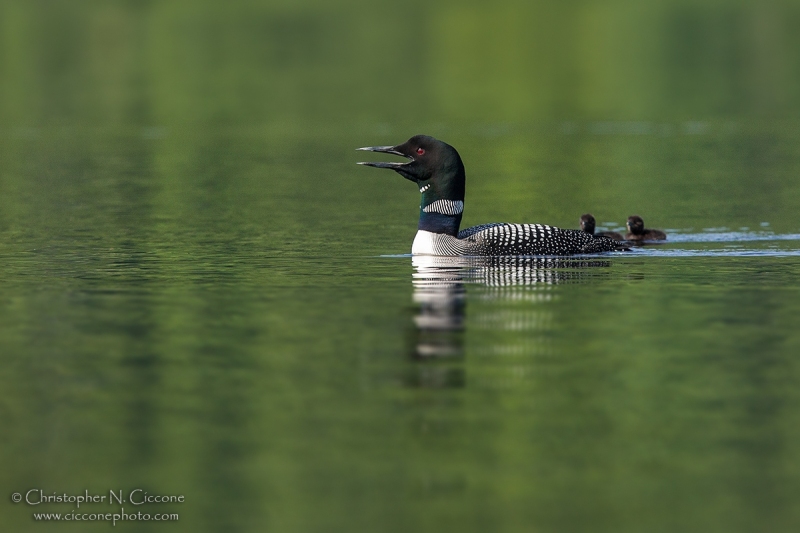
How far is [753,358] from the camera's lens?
1038 centimetres

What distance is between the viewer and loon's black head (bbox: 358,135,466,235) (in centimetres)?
1645

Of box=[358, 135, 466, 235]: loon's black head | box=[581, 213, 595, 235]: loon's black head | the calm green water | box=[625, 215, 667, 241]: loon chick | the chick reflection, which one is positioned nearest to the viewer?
the calm green water

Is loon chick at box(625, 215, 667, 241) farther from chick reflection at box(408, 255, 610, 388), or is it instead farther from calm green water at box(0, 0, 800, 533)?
chick reflection at box(408, 255, 610, 388)

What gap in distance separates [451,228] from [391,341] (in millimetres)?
5408

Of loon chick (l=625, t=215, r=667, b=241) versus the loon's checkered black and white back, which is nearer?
the loon's checkered black and white back

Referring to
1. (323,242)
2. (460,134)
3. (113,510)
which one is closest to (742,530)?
(113,510)

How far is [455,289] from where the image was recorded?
45.3ft

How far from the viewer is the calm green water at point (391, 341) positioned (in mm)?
7605

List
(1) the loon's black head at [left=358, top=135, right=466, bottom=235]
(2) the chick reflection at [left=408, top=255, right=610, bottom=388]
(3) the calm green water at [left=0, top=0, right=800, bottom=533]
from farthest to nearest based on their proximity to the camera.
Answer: (1) the loon's black head at [left=358, top=135, right=466, bottom=235] < (2) the chick reflection at [left=408, top=255, right=610, bottom=388] < (3) the calm green water at [left=0, top=0, right=800, bottom=533]

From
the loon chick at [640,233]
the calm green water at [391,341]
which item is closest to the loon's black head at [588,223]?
the loon chick at [640,233]

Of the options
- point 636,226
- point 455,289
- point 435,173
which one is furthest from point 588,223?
point 455,289

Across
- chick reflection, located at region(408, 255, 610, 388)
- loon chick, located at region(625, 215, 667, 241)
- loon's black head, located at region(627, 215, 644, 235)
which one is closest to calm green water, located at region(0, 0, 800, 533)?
chick reflection, located at region(408, 255, 610, 388)

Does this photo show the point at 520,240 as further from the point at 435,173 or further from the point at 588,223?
the point at 588,223

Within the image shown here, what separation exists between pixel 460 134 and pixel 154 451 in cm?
2973
